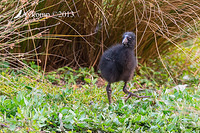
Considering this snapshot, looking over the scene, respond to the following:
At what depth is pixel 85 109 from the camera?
3.68m

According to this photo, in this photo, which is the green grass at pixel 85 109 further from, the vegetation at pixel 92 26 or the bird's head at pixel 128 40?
the bird's head at pixel 128 40

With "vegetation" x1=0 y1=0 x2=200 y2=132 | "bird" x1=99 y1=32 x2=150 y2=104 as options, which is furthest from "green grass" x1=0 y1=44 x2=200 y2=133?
"bird" x1=99 y1=32 x2=150 y2=104

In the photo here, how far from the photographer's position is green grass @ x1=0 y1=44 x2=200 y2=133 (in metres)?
3.02

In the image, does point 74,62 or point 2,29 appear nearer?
point 2,29

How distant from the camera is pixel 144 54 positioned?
5633 millimetres

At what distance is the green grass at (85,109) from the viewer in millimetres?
3016

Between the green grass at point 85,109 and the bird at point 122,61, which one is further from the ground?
the bird at point 122,61

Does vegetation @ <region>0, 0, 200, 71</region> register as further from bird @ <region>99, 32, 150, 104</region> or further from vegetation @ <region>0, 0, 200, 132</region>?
bird @ <region>99, 32, 150, 104</region>

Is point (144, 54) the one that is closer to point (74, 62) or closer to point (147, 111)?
point (74, 62)

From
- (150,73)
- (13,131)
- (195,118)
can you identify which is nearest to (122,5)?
(150,73)

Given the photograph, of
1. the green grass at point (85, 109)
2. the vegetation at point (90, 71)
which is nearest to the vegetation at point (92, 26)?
the vegetation at point (90, 71)

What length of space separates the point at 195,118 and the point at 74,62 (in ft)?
9.26

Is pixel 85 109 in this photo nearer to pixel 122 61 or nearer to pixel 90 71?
pixel 122 61

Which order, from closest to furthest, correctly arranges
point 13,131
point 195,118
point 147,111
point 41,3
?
point 13,131 → point 195,118 → point 147,111 → point 41,3
